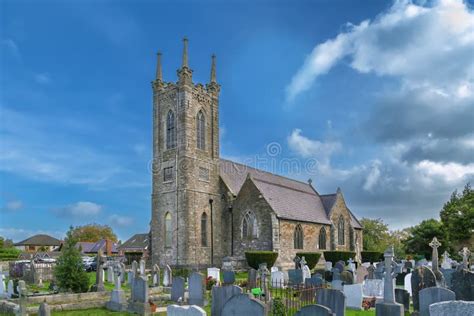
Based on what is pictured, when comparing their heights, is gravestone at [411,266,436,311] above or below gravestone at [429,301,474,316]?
below

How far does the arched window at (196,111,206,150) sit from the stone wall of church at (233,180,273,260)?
4.98 meters

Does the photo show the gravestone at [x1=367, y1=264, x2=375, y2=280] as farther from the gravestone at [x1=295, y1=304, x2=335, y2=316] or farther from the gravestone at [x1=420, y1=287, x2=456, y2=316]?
the gravestone at [x1=295, y1=304, x2=335, y2=316]

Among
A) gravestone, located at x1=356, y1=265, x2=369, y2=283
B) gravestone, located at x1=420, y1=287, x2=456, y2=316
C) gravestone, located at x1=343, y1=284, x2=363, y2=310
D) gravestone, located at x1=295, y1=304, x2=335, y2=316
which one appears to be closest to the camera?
gravestone, located at x1=295, y1=304, x2=335, y2=316

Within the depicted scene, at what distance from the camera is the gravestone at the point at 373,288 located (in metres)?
17.2

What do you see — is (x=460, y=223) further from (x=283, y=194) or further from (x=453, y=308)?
(x=453, y=308)

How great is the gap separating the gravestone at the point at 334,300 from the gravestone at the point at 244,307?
10.4 feet

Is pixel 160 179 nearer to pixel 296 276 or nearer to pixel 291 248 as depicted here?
pixel 291 248

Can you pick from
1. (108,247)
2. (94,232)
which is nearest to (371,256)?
(108,247)

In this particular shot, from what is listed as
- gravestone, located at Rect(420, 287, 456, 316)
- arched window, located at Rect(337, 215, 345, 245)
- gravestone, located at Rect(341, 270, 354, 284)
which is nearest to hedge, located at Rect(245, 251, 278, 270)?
arched window, located at Rect(337, 215, 345, 245)

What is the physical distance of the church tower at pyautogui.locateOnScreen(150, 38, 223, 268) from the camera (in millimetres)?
34031

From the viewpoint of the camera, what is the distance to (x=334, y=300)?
11.3 meters

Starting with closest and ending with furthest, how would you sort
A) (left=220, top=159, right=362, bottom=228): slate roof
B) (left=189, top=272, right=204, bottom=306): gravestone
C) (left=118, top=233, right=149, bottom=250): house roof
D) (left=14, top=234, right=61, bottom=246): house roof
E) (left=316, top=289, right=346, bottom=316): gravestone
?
(left=316, top=289, right=346, bottom=316): gravestone < (left=189, top=272, right=204, bottom=306): gravestone < (left=220, top=159, right=362, bottom=228): slate roof < (left=118, top=233, right=149, bottom=250): house roof < (left=14, top=234, right=61, bottom=246): house roof

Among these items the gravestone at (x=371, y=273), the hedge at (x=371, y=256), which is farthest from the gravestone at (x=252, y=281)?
the hedge at (x=371, y=256)

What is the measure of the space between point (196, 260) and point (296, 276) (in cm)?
A: 1333
